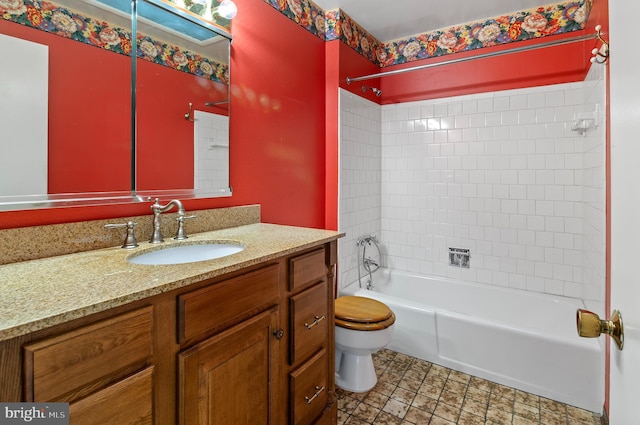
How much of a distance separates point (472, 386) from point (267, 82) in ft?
7.50

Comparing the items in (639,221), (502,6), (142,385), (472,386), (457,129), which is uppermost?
(502,6)

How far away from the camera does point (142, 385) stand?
2.76 feet

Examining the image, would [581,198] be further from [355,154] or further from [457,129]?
[355,154]

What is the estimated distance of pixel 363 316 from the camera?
6.52ft

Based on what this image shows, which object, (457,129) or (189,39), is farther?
(457,129)

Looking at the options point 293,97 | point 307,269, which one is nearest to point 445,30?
point 293,97

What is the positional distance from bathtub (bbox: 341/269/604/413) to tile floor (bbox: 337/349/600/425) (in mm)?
80

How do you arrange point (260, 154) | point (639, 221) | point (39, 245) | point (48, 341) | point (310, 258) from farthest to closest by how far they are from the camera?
point (260, 154) → point (310, 258) → point (39, 245) → point (48, 341) → point (639, 221)

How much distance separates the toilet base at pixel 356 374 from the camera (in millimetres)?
2035

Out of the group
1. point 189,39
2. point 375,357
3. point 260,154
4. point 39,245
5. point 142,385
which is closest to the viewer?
point 142,385

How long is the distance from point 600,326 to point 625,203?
0.78 ft

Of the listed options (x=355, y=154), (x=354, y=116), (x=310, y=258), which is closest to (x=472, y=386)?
(x=310, y=258)

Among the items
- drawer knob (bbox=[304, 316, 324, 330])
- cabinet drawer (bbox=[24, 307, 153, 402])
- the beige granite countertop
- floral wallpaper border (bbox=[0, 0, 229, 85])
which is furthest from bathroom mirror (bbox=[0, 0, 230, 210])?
drawer knob (bbox=[304, 316, 324, 330])

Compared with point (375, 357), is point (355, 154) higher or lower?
higher
